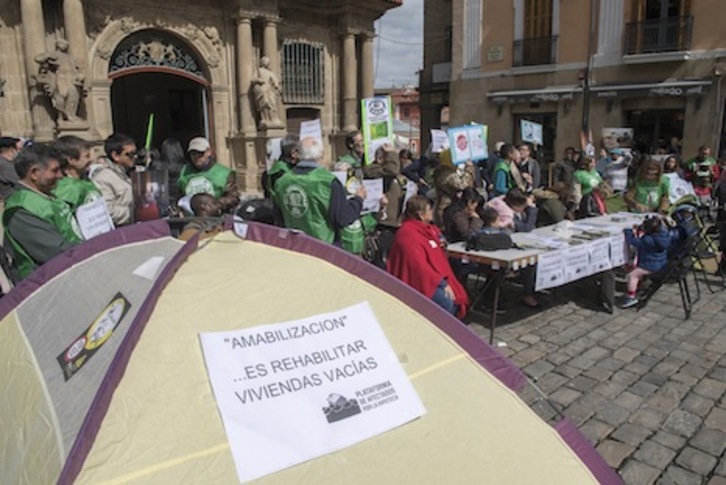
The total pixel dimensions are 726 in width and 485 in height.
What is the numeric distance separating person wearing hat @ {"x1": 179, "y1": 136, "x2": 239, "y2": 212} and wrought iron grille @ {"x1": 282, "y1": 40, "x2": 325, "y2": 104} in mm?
11070

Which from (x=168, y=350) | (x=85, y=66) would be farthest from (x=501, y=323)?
(x=85, y=66)

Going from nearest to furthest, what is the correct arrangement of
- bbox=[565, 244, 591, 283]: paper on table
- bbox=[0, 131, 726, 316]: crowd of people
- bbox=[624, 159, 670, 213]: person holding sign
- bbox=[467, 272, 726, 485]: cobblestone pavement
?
1. bbox=[467, 272, 726, 485]: cobblestone pavement
2. bbox=[0, 131, 726, 316]: crowd of people
3. bbox=[565, 244, 591, 283]: paper on table
4. bbox=[624, 159, 670, 213]: person holding sign

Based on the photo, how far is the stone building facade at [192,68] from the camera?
10797 millimetres

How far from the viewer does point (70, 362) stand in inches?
78.3

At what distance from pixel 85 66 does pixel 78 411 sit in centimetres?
1141

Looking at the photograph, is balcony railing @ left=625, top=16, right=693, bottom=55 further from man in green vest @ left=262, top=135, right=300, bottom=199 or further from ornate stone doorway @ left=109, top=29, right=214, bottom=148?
man in green vest @ left=262, top=135, right=300, bottom=199

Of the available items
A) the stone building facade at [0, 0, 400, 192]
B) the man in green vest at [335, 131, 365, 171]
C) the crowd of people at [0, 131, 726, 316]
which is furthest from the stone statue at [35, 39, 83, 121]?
the man in green vest at [335, 131, 365, 171]

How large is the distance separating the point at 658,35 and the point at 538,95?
12.9ft

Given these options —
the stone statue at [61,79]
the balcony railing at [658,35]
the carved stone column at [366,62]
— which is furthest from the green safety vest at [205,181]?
the balcony railing at [658,35]

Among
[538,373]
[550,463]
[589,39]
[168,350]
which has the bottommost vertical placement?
[538,373]

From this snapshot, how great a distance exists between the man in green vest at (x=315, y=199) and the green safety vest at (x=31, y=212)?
5.04 ft

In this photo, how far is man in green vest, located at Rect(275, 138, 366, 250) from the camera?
4141 mm

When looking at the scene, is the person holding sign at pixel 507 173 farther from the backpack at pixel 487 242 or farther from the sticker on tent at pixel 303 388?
the sticker on tent at pixel 303 388

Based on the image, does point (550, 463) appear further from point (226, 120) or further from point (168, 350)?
point (226, 120)
